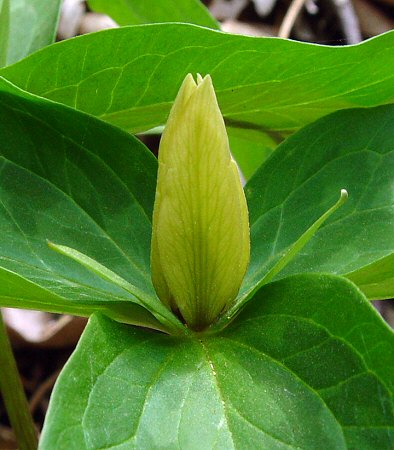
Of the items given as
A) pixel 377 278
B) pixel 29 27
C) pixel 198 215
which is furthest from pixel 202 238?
pixel 29 27

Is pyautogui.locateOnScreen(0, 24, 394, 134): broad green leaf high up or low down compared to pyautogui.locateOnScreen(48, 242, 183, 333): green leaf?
up

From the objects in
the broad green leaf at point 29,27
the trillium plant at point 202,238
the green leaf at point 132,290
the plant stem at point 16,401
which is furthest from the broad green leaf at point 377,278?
the broad green leaf at point 29,27

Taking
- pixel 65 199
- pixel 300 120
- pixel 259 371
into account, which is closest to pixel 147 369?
pixel 259 371

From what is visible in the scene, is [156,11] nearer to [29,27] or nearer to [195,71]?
[29,27]

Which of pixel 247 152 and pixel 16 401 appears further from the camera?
pixel 247 152

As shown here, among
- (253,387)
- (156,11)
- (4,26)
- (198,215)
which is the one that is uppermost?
(156,11)

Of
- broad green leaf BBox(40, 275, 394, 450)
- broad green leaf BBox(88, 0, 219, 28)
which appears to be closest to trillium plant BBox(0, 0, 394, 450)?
broad green leaf BBox(40, 275, 394, 450)

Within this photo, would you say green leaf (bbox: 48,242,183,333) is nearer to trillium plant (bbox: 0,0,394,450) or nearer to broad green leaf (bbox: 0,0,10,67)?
trillium plant (bbox: 0,0,394,450)
